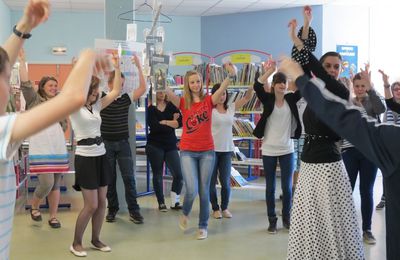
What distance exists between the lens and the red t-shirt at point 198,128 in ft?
12.5

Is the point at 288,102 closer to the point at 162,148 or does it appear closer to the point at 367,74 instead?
the point at 367,74

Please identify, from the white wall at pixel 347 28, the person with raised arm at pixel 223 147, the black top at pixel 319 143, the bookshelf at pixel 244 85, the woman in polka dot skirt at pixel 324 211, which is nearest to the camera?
the woman in polka dot skirt at pixel 324 211

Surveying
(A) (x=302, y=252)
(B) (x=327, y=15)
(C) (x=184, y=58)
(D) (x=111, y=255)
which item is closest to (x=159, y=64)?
(D) (x=111, y=255)

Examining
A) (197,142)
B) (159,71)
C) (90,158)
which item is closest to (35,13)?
(90,158)

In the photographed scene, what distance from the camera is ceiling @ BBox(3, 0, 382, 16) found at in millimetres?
8461

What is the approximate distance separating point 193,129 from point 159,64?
0.64 meters

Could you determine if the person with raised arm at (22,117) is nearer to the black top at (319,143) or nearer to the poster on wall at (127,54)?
the black top at (319,143)

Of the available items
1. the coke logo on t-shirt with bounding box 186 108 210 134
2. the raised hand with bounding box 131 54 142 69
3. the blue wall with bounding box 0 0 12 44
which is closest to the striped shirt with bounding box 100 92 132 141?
the raised hand with bounding box 131 54 142 69

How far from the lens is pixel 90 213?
11.2 ft

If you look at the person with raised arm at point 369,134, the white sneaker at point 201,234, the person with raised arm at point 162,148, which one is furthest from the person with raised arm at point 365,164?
the person with raised arm at point 369,134

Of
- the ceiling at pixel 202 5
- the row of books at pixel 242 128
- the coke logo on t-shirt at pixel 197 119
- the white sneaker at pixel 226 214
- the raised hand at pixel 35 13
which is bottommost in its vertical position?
the white sneaker at pixel 226 214

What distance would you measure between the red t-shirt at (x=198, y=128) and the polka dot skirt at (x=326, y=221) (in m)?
1.33

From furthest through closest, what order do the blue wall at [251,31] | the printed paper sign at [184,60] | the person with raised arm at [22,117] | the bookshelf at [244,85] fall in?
the blue wall at [251,31] < the printed paper sign at [184,60] < the bookshelf at [244,85] < the person with raised arm at [22,117]

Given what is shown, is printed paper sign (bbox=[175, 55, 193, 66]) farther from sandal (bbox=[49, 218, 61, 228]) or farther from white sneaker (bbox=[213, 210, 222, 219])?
sandal (bbox=[49, 218, 61, 228])
